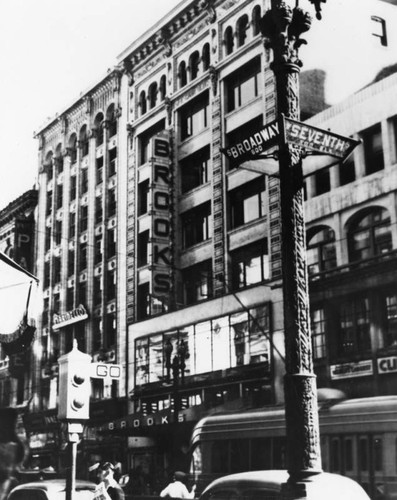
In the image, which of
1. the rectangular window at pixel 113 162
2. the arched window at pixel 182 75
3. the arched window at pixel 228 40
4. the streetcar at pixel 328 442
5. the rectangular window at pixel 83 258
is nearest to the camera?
the streetcar at pixel 328 442

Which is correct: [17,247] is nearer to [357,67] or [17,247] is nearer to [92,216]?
[92,216]

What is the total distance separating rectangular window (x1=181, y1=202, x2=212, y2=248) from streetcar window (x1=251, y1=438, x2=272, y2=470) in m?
12.3

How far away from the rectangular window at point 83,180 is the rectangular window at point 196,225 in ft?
21.1

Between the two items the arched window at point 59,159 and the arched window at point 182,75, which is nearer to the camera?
the arched window at point 182,75

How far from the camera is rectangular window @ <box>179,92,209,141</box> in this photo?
93.6 ft

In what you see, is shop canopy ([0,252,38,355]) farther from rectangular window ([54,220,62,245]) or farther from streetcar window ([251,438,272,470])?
rectangular window ([54,220,62,245])

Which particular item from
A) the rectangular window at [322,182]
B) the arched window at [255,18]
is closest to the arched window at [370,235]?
the rectangular window at [322,182]

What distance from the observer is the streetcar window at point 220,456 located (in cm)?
1697

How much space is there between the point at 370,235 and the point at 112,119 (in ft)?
51.2

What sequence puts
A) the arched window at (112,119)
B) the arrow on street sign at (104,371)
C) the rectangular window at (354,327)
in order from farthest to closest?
the arched window at (112,119), the rectangular window at (354,327), the arrow on street sign at (104,371)

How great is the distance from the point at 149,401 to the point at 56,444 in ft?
20.2

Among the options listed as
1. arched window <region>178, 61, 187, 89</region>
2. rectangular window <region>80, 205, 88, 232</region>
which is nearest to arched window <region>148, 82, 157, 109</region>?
arched window <region>178, 61, 187, 89</region>

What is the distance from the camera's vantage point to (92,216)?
1256 inches

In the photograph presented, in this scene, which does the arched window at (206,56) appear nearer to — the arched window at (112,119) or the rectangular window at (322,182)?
the arched window at (112,119)
